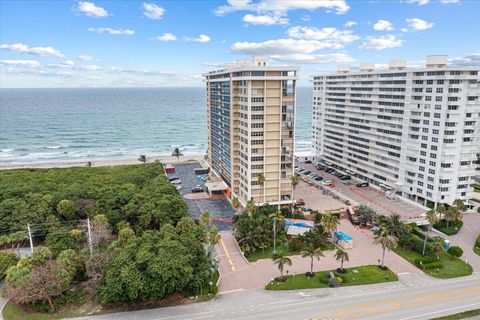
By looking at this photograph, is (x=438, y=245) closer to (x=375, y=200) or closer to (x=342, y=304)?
(x=342, y=304)

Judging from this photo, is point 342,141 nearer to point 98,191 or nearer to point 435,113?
point 435,113

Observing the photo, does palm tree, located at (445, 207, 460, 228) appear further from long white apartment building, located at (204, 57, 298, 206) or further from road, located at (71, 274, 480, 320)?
long white apartment building, located at (204, 57, 298, 206)

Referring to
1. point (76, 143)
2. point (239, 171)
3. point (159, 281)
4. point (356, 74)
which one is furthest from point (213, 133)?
point (76, 143)

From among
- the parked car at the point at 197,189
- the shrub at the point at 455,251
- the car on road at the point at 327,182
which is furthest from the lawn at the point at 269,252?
the parked car at the point at 197,189

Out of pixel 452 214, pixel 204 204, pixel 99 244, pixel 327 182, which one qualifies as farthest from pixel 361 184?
pixel 99 244

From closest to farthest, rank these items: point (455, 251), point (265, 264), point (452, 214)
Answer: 1. point (265, 264)
2. point (455, 251)
3. point (452, 214)

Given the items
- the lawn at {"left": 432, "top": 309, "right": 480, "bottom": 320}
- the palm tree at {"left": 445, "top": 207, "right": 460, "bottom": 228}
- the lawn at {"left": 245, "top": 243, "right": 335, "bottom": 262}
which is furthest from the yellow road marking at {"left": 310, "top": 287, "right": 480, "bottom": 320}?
the palm tree at {"left": 445, "top": 207, "right": 460, "bottom": 228}

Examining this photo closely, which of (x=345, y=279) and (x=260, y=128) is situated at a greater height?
(x=260, y=128)
